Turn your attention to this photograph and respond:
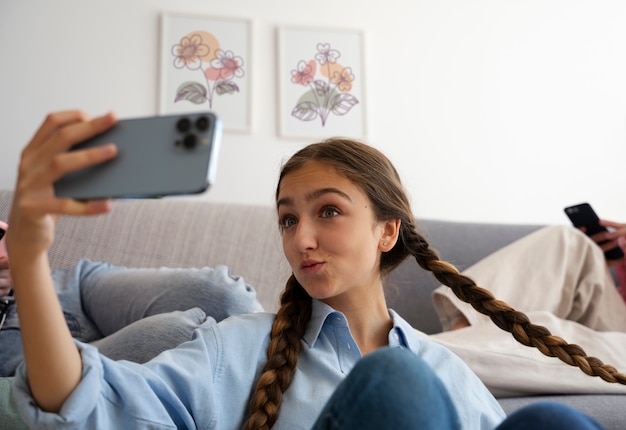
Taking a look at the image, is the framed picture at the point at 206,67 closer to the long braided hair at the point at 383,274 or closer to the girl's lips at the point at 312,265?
the long braided hair at the point at 383,274

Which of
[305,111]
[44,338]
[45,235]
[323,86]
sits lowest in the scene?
[44,338]

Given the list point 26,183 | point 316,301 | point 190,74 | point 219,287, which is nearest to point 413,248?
point 316,301

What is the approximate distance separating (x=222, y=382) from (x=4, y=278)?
0.60 m

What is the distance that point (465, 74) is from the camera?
276 cm

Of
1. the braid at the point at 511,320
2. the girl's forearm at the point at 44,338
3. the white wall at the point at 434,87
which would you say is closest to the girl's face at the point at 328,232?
the braid at the point at 511,320

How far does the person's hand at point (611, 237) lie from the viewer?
6.58 ft

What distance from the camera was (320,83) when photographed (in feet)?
8.48

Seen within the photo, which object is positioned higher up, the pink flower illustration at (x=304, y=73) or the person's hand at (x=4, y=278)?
the pink flower illustration at (x=304, y=73)

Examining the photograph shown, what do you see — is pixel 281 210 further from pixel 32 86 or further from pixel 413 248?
pixel 32 86

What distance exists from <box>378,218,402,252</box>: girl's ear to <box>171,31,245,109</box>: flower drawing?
1.49 m

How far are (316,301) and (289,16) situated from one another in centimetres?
178

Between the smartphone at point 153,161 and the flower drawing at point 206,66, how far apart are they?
1.91 meters

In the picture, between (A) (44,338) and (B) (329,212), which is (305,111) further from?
(A) (44,338)

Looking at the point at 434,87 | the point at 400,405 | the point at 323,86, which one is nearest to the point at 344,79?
the point at 323,86
